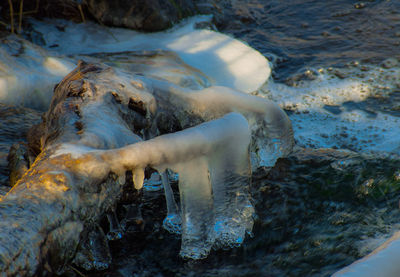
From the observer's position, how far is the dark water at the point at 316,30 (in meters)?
4.80

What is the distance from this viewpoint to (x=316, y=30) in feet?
17.7

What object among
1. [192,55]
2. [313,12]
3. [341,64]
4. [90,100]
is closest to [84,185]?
[90,100]

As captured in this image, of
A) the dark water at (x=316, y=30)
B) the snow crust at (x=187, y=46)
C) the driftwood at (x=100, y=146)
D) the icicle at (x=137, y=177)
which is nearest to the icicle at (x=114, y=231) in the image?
the driftwood at (x=100, y=146)

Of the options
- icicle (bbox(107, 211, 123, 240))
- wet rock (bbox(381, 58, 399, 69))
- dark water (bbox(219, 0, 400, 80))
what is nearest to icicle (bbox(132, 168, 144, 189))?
icicle (bbox(107, 211, 123, 240))

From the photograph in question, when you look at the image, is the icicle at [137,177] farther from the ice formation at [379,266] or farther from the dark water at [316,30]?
the dark water at [316,30]

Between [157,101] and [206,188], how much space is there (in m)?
0.89

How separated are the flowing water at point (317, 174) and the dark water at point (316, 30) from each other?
21mm

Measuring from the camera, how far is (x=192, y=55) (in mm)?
4691

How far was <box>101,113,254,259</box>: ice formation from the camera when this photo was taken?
1.97 metres

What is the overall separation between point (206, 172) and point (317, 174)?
36.8 inches

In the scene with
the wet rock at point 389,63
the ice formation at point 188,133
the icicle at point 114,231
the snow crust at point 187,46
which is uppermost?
the ice formation at point 188,133

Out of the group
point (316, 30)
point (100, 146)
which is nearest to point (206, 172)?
point (100, 146)

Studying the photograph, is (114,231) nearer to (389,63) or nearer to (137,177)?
(137,177)

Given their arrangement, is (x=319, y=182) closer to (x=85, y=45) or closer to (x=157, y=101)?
(x=157, y=101)
